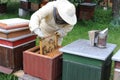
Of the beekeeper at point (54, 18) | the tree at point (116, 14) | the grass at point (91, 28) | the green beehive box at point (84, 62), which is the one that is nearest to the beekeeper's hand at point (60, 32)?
the beekeeper at point (54, 18)

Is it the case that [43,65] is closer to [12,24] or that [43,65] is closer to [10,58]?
[10,58]

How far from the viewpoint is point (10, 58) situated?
2953 mm

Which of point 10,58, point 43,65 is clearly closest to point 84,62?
point 43,65

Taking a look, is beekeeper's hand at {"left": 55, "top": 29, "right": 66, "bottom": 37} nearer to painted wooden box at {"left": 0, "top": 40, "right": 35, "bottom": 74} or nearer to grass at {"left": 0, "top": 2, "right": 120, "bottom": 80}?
painted wooden box at {"left": 0, "top": 40, "right": 35, "bottom": 74}

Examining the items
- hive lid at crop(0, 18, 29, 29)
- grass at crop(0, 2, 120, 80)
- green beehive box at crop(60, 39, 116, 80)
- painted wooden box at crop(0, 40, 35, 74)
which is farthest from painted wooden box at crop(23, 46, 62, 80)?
grass at crop(0, 2, 120, 80)

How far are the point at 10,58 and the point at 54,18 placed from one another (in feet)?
2.49

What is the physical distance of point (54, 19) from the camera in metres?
2.77

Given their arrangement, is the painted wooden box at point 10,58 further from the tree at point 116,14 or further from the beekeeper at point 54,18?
the tree at point 116,14

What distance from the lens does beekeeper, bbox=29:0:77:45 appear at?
2600 mm

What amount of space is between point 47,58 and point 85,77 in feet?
1.51

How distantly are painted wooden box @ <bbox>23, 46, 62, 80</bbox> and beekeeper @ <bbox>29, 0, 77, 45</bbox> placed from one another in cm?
25

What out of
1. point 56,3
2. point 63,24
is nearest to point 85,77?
A: point 63,24

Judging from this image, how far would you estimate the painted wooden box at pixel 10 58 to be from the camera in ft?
9.64

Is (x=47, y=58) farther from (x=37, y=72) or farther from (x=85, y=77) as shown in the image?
(x=85, y=77)
